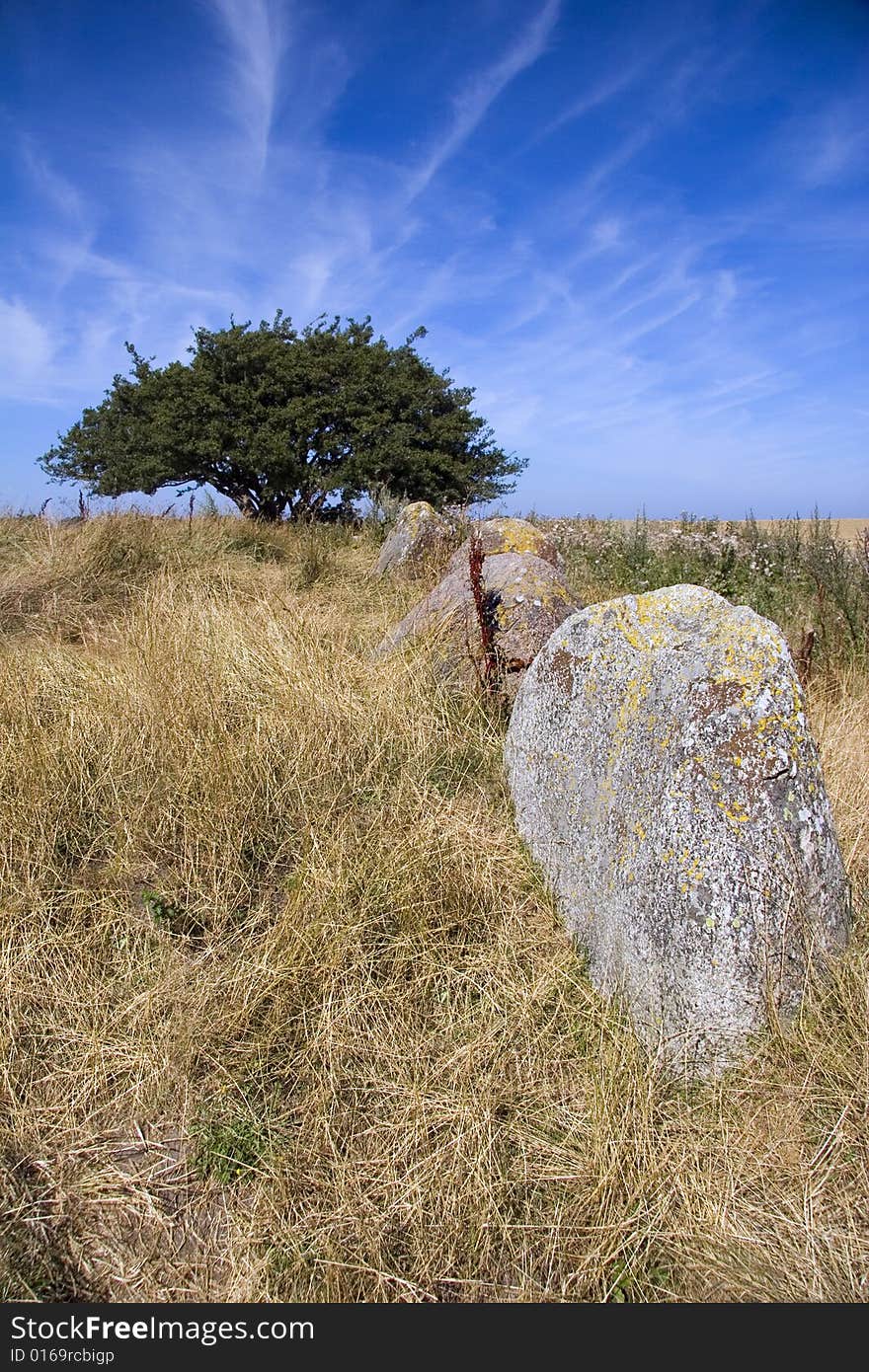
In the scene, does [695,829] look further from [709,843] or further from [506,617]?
[506,617]

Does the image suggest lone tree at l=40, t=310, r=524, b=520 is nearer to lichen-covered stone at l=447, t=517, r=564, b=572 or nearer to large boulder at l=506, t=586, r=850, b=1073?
lichen-covered stone at l=447, t=517, r=564, b=572

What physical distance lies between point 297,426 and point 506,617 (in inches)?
457

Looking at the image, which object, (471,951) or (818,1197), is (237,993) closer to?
(471,951)

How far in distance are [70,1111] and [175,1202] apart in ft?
1.41

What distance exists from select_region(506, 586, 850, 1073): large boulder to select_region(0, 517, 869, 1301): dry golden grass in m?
0.12

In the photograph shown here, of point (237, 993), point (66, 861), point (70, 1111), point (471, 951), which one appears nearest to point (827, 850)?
point (471, 951)

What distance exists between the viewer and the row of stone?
1.96 meters

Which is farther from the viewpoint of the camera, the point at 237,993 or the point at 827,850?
the point at 237,993

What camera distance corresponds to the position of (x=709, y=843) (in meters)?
1.98

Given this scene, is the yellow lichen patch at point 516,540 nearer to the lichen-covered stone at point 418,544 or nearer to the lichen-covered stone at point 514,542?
the lichen-covered stone at point 514,542

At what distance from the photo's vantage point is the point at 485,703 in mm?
3844

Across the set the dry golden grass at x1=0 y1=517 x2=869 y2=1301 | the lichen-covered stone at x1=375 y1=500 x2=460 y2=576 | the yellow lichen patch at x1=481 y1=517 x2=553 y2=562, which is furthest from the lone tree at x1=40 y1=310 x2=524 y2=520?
the dry golden grass at x1=0 y1=517 x2=869 y2=1301

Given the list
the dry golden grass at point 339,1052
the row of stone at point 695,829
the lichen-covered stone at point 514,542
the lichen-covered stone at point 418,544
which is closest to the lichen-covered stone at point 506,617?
the dry golden grass at point 339,1052

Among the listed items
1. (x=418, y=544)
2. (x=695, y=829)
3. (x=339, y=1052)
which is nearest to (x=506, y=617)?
(x=695, y=829)
